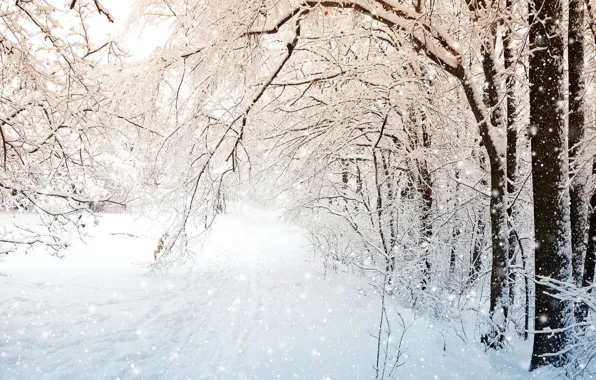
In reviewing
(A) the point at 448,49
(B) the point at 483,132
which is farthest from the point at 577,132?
(A) the point at 448,49

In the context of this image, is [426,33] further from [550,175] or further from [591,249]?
[591,249]

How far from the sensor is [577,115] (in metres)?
4.82

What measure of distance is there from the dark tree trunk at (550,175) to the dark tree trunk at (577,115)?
8.9 inches

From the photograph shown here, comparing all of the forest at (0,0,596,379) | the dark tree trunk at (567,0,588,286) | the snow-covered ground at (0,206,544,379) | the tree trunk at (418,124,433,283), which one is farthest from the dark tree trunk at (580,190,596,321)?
the tree trunk at (418,124,433,283)

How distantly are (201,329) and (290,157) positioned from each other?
11.8 ft

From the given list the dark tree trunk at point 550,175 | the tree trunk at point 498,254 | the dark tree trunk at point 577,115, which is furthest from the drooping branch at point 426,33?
the dark tree trunk at point 577,115

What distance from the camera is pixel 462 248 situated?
1220 centimetres

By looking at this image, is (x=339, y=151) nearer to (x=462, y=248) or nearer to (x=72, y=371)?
(x=72, y=371)

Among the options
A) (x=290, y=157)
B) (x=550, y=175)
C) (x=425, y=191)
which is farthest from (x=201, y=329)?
(x=550, y=175)

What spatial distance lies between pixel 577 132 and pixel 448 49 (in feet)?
6.59

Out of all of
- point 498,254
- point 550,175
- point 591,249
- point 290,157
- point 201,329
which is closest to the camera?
point 550,175

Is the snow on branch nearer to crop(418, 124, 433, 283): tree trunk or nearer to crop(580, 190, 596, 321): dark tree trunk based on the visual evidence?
crop(418, 124, 433, 283): tree trunk

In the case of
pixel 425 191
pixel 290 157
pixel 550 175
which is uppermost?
pixel 290 157

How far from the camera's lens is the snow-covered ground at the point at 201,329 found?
15.5 ft
